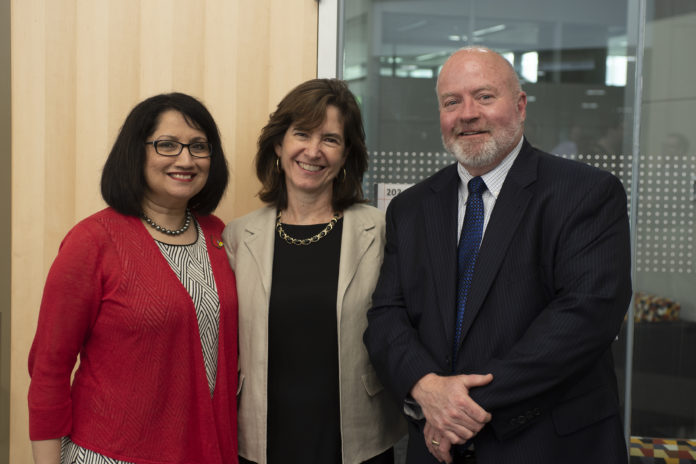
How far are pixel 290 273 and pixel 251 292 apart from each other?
15 centimetres

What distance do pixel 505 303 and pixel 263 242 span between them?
35.5 inches

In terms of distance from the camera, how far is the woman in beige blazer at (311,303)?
216 centimetres

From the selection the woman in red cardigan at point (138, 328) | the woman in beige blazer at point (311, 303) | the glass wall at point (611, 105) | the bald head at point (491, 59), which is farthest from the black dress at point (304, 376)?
the glass wall at point (611, 105)

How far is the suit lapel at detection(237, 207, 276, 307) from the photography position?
7.30 feet

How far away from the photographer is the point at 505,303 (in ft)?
6.10

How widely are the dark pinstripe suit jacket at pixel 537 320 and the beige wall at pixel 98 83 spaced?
4.56 feet

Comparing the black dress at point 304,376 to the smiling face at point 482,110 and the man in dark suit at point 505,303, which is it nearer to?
the man in dark suit at point 505,303

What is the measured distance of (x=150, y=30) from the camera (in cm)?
291

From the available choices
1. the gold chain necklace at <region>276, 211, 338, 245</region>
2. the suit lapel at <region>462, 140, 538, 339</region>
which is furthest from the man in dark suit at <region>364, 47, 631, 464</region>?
the gold chain necklace at <region>276, 211, 338, 245</region>

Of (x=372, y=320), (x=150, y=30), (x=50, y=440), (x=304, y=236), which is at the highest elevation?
(x=150, y=30)

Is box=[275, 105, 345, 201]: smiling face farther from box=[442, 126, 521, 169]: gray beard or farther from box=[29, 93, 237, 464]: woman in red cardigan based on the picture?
box=[442, 126, 521, 169]: gray beard

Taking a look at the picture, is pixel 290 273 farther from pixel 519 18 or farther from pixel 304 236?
pixel 519 18

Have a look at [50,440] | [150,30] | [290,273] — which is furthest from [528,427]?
[150,30]

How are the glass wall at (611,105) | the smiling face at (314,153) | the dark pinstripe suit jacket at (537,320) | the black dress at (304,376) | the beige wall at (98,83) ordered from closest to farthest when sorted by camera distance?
the dark pinstripe suit jacket at (537,320) < the black dress at (304,376) < the smiling face at (314,153) < the beige wall at (98,83) < the glass wall at (611,105)
